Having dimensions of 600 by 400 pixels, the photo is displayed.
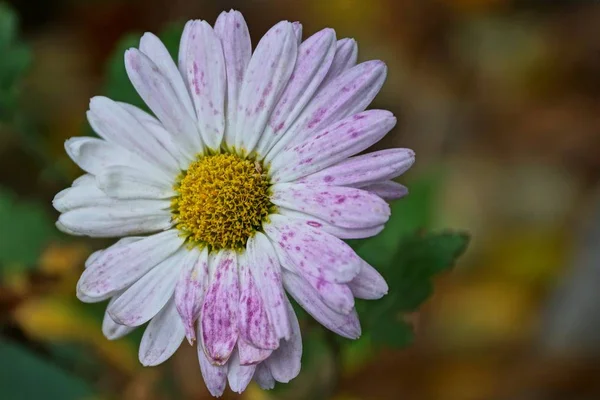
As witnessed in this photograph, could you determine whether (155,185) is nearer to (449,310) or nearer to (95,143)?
(95,143)

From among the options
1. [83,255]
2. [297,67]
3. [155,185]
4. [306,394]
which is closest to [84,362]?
[83,255]

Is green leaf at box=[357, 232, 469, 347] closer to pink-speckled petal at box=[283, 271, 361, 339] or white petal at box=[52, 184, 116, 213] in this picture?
pink-speckled petal at box=[283, 271, 361, 339]

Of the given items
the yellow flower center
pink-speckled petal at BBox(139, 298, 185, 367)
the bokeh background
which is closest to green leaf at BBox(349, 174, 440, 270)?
the bokeh background

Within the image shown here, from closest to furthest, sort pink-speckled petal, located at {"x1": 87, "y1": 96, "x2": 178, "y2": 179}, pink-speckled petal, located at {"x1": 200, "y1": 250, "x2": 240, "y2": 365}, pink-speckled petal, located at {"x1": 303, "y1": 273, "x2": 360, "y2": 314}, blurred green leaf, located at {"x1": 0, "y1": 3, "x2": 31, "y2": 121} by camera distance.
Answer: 1. pink-speckled petal, located at {"x1": 303, "y1": 273, "x2": 360, "y2": 314}
2. pink-speckled petal, located at {"x1": 200, "y1": 250, "x2": 240, "y2": 365}
3. pink-speckled petal, located at {"x1": 87, "y1": 96, "x2": 178, "y2": 179}
4. blurred green leaf, located at {"x1": 0, "y1": 3, "x2": 31, "y2": 121}

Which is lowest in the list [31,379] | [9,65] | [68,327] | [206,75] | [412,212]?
[68,327]

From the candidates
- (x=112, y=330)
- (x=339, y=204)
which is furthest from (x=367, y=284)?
(x=112, y=330)

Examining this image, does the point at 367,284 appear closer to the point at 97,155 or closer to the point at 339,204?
the point at 339,204
